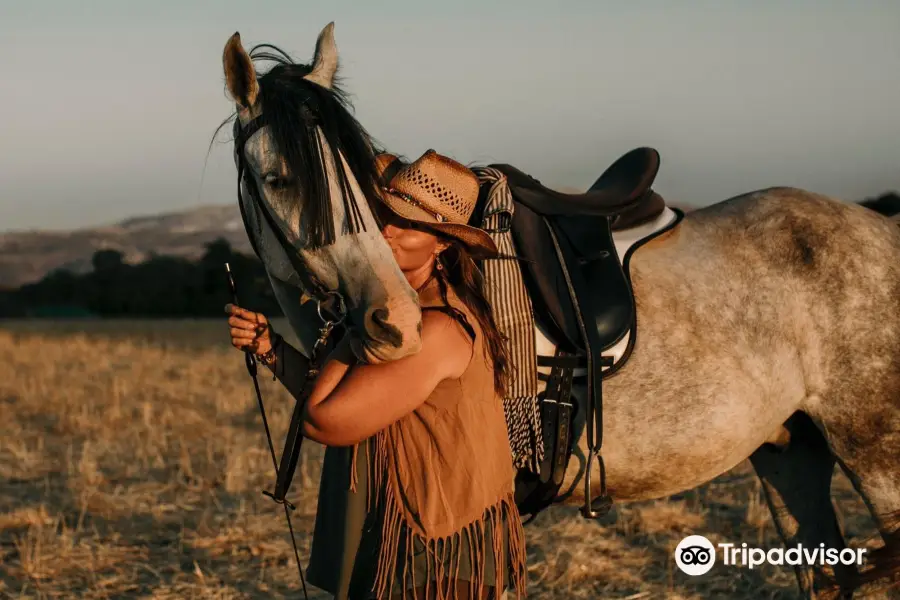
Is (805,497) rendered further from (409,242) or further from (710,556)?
(409,242)

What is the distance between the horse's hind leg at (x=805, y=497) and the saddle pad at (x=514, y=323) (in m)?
1.33

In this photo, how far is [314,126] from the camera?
7.79 ft

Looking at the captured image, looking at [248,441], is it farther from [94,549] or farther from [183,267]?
[183,267]

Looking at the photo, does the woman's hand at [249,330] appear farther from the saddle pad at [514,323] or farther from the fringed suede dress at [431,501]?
the saddle pad at [514,323]

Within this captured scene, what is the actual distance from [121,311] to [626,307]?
25390 millimetres

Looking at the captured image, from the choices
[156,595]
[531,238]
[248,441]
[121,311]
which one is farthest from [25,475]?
[121,311]

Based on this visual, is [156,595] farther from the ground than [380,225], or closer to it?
closer to it

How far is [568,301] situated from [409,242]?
85cm

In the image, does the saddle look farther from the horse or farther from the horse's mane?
the horse's mane

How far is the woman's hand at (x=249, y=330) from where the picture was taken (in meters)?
2.35

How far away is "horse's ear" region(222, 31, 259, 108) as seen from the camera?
7.86 ft

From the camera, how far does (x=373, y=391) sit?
2.02m

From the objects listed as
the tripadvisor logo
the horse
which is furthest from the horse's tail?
the tripadvisor logo

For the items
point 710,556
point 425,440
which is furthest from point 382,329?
point 710,556
